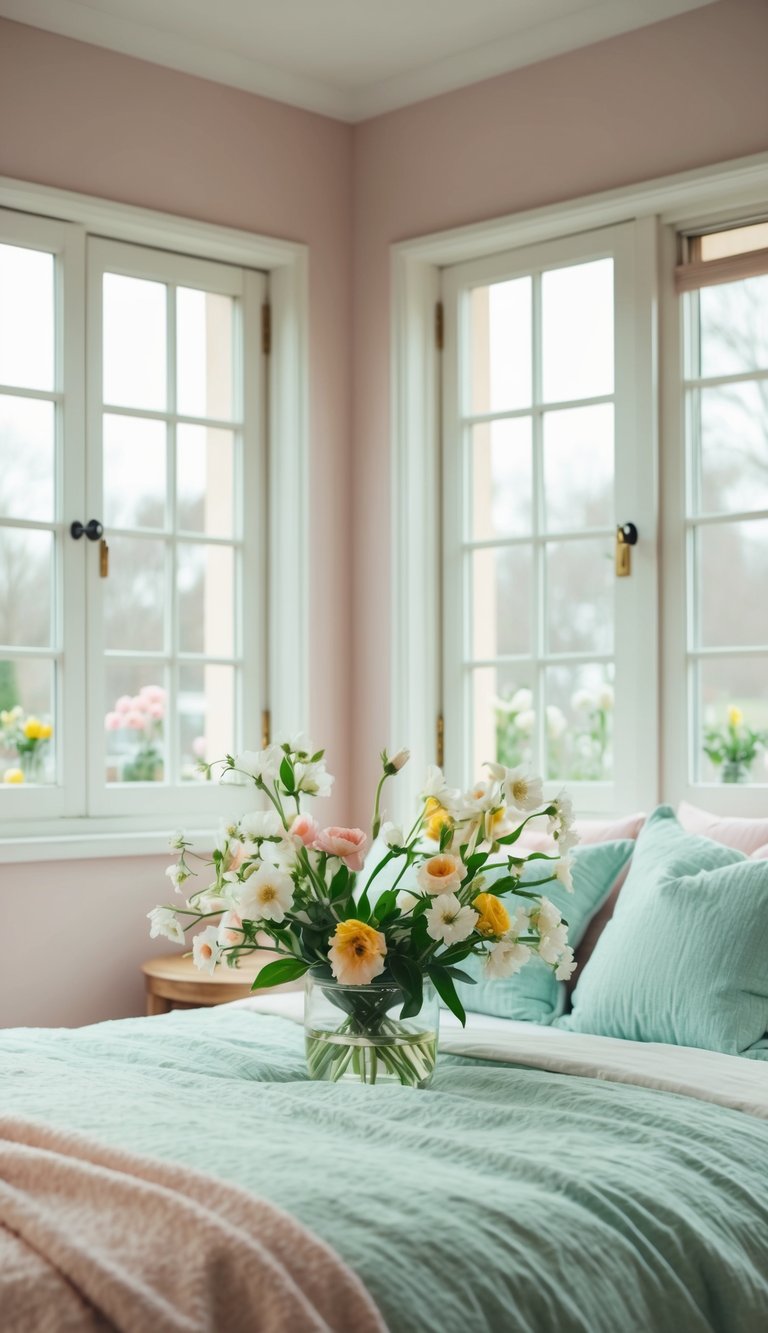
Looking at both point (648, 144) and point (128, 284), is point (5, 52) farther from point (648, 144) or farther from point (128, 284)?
point (648, 144)

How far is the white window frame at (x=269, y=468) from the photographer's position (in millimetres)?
3629

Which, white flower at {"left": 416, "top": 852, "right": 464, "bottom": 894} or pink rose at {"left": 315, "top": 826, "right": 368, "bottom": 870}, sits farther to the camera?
pink rose at {"left": 315, "top": 826, "right": 368, "bottom": 870}

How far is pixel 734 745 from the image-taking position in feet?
11.4

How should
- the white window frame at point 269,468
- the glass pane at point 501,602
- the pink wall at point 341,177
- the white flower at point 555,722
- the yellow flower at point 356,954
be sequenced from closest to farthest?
the yellow flower at point 356,954
the pink wall at point 341,177
the white window frame at point 269,468
the white flower at point 555,722
the glass pane at point 501,602

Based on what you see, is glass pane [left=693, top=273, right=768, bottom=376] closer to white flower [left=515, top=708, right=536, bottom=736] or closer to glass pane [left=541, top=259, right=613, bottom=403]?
glass pane [left=541, top=259, right=613, bottom=403]

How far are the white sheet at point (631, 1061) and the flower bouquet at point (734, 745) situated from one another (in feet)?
3.50

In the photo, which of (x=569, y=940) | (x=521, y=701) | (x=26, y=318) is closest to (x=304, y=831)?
(x=569, y=940)

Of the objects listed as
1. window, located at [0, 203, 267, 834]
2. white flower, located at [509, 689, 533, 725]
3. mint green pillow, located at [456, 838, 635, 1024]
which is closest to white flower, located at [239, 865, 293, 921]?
mint green pillow, located at [456, 838, 635, 1024]

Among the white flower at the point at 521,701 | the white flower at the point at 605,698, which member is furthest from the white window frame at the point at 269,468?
the white flower at the point at 605,698

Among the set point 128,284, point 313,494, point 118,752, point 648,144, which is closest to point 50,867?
point 118,752

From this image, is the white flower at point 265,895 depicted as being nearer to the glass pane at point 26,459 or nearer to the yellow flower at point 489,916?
the yellow flower at point 489,916

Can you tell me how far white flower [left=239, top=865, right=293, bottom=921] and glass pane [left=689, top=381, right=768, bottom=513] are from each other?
1.89m

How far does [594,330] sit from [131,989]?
6.83 feet

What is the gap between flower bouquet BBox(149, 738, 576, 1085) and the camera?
2055 mm
